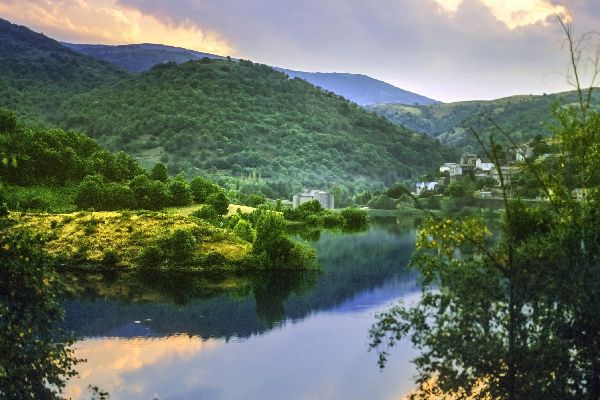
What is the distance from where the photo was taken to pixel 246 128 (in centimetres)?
13150

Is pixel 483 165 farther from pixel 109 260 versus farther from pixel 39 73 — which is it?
pixel 39 73

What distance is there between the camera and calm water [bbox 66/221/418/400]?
20891 mm

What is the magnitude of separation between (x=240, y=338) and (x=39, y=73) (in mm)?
137642

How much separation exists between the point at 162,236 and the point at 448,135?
458ft

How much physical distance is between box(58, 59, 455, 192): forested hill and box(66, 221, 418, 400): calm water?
71.9 meters

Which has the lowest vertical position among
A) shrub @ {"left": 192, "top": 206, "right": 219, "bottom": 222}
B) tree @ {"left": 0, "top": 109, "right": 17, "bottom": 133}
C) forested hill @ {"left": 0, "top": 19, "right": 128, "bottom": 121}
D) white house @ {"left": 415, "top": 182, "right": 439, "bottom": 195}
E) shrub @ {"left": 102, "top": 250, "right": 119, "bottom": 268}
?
shrub @ {"left": 102, "top": 250, "right": 119, "bottom": 268}

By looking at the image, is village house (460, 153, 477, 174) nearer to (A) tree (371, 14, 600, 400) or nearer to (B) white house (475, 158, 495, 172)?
(B) white house (475, 158, 495, 172)

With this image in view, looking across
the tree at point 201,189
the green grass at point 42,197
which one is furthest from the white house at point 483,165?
the green grass at point 42,197

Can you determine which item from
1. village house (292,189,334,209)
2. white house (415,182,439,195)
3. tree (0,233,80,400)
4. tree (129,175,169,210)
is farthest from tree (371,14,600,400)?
white house (415,182,439,195)

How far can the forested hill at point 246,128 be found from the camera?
385ft

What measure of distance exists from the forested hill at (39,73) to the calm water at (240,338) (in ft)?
305

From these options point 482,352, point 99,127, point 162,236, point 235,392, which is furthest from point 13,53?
point 482,352

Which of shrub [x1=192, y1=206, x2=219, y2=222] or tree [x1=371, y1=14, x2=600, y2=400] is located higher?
tree [x1=371, y1=14, x2=600, y2=400]

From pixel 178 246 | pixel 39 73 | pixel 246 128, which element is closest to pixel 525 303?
pixel 178 246
